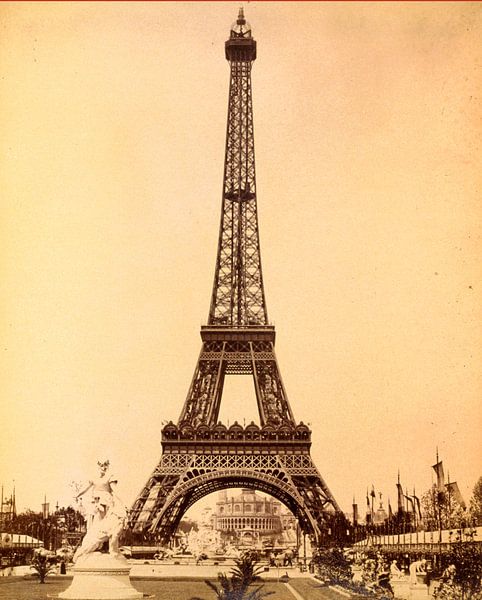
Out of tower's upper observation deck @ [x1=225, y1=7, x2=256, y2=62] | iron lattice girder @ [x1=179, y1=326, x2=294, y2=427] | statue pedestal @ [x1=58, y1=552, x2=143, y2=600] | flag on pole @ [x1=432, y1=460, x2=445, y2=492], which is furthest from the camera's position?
iron lattice girder @ [x1=179, y1=326, x2=294, y2=427]

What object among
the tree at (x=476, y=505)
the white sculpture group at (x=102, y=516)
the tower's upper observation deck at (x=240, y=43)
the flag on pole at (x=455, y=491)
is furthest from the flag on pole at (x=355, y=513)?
the tower's upper observation deck at (x=240, y=43)

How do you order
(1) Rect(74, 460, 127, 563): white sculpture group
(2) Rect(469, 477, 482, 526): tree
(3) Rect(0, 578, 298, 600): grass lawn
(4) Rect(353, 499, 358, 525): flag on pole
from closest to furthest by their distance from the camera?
(1) Rect(74, 460, 127, 563): white sculpture group < (3) Rect(0, 578, 298, 600): grass lawn < (2) Rect(469, 477, 482, 526): tree < (4) Rect(353, 499, 358, 525): flag on pole

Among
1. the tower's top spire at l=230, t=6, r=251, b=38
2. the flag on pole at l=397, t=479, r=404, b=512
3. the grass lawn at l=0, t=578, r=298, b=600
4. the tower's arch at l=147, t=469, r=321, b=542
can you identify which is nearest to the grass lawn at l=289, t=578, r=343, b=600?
the grass lawn at l=0, t=578, r=298, b=600

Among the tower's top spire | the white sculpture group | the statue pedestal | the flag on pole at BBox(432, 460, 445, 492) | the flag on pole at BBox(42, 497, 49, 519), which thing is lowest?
the statue pedestal

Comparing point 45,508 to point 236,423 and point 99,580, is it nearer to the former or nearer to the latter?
point 99,580

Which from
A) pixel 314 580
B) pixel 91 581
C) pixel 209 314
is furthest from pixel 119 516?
pixel 209 314

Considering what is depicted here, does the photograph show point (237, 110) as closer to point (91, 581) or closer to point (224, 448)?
point (224, 448)

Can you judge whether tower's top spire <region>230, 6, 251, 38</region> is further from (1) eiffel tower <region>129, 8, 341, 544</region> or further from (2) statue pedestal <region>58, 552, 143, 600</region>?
(2) statue pedestal <region>58, 552, 143, 600</region>
